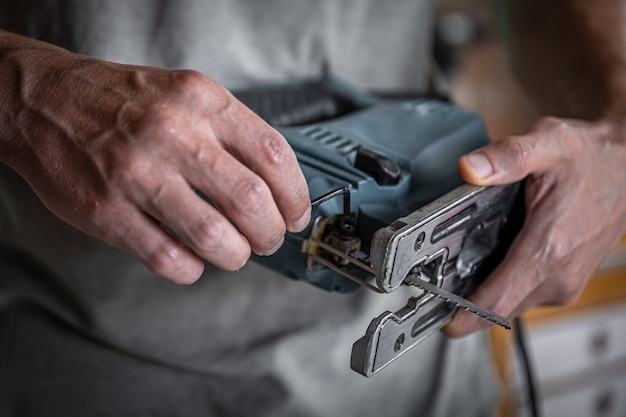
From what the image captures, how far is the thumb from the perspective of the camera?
553mm

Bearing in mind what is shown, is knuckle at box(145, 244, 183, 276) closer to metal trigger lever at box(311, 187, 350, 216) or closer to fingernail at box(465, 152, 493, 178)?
metal trigger lever at box(311, 187, 350, 216)

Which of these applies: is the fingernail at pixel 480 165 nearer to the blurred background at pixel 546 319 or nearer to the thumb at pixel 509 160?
the thumb at pixel 509 160

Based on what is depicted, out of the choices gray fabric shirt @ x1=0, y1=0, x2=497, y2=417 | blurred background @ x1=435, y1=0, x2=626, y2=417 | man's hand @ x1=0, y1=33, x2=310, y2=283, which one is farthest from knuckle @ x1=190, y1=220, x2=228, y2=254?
blurred background @ x1=435, y1=0, x2=626, y2=417

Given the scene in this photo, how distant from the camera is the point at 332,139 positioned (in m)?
0.59

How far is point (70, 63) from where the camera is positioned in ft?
1.58

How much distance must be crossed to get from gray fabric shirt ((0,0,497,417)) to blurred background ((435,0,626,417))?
0.82 meters

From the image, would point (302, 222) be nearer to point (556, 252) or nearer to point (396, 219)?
point (396, 219)

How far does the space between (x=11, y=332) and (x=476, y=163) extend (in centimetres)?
49

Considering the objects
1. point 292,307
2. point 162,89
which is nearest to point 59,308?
point 292,307

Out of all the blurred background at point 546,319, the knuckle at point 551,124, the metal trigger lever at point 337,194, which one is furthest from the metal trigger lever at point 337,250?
the blurred background at point 546,319

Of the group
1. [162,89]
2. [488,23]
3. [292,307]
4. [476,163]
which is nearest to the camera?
[162,89]

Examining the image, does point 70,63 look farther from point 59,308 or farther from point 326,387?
point 326,387

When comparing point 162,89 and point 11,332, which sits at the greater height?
point 162,89

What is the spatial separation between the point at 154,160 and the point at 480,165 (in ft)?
0.85
